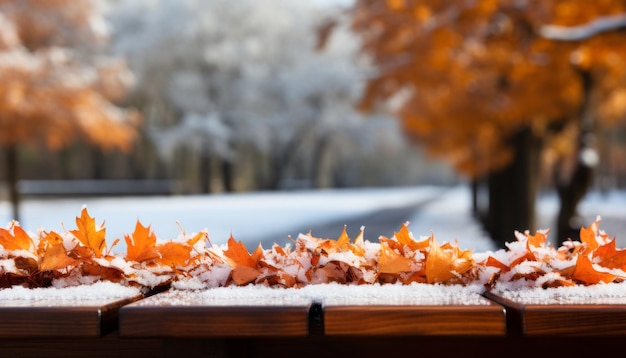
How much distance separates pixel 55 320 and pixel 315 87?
134 feet

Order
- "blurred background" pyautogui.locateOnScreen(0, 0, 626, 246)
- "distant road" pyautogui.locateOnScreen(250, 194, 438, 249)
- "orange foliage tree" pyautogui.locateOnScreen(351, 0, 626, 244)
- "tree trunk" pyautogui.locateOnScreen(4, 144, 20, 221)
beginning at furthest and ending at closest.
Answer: "tree trunk" pyautogui.locateOnScreen(4, 144, 20, 221), "distant road" pyautogui.locateOnScreen(250, 194, 438, 249), "blurred background" pyautogui.locateOnScreen(0, 0, 626, 246), "orange foliage tree" pyautogui.locateOnScreen(351, 0, 626, 244)

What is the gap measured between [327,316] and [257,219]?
18576 mm

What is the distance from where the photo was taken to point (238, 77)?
1689 inches

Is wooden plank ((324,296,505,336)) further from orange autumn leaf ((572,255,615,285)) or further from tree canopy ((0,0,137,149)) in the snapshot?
tree canopy ((0,0,137,149))

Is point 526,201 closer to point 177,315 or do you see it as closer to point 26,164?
point 177,315

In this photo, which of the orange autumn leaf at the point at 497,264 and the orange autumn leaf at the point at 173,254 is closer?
the orange autumn leaf at the point at 497,264

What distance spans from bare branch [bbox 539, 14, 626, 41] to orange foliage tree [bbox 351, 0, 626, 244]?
13 mm

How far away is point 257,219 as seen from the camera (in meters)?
20.2

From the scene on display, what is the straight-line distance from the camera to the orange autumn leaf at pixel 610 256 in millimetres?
2150

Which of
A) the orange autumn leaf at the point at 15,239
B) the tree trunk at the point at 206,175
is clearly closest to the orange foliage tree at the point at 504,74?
the orange autumn leaf at the point at 15,239

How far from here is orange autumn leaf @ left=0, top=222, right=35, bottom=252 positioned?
2.21m

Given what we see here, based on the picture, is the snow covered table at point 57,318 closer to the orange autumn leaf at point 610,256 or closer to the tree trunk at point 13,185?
the orange autumn leaf at point 610,256

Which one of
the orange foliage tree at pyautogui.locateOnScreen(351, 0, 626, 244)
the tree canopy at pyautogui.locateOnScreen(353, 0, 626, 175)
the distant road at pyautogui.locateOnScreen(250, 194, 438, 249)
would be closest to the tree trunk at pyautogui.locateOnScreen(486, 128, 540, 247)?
the orange foliage tree at pyautogui.locateOnScreen(351, 0, 626, 244)

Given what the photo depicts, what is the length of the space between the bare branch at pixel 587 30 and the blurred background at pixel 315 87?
3cm
